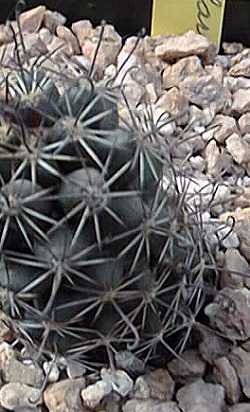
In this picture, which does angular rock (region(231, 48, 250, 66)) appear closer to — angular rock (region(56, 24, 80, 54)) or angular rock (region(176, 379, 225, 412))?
angular rock (region(56, 24, 80, 54))

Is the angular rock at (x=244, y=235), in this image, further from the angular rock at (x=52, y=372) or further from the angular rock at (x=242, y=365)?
the angular rock at (x=52, y=372)

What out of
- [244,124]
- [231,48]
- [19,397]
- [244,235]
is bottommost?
[19,397]

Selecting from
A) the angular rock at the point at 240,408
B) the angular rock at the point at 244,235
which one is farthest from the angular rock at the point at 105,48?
the angular rock at the point at 240,408

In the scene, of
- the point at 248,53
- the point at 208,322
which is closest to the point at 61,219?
the point at 208,322

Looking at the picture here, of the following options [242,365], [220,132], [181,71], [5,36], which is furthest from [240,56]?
[242,365]

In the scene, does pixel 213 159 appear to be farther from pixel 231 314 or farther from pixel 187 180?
pixel 231 314

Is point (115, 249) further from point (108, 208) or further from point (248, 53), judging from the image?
point (248, 53)

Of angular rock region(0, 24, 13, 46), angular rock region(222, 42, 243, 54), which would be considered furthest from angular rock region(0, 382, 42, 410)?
angular rock region(222, 42, 243, 54)
